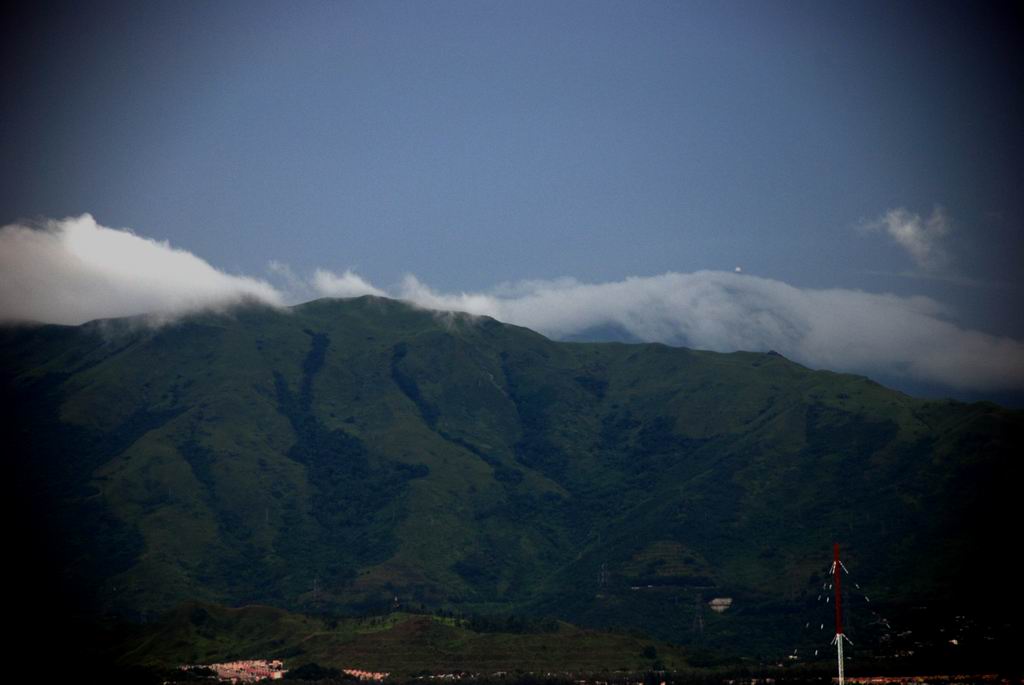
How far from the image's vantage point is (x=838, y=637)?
132 metres

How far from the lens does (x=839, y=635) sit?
131 metres

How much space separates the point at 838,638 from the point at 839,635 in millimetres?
372

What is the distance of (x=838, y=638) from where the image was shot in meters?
132

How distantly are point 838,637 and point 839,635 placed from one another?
28cm

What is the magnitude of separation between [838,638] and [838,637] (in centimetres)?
10
